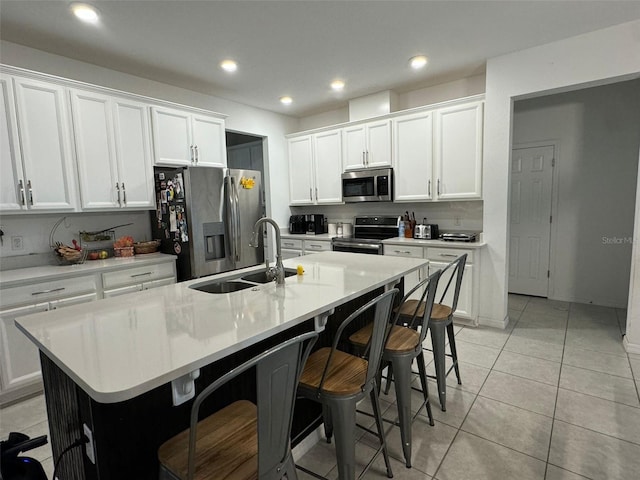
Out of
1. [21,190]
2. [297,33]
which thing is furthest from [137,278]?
[297,33]

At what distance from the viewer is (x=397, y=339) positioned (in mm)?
1890

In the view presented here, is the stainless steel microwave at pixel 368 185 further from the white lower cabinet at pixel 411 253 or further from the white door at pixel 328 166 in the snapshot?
the white lower cabinet at pixel 411 253

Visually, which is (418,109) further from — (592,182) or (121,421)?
(121,421)

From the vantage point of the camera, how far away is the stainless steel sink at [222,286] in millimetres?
2010

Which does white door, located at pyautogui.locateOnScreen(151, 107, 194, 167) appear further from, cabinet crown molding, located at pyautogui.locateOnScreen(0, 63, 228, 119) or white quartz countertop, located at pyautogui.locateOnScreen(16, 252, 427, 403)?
white quartz countertop, located at pyautogui.locateOnScreen(16, 252, 427, 403)

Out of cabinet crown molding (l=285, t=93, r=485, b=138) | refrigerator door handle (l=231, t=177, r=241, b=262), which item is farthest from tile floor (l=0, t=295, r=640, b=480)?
cabinet crown molding (l=285, t=93, r=485, b=138)

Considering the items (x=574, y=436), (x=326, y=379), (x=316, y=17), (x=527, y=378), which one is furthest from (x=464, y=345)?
(x=316, y=17)

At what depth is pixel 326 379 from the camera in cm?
147

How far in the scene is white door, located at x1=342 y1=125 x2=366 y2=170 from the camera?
175 inches

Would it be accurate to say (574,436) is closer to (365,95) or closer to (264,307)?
(264,307)

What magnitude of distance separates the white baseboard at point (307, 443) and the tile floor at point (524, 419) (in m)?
0.03

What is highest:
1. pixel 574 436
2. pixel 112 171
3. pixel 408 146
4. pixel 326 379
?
pixel 408 146

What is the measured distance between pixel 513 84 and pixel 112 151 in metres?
3.86

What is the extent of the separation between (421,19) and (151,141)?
2.70 metres
